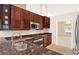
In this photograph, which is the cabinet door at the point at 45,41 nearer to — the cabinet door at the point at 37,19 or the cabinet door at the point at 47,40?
the cabinet door at the point at 47,40

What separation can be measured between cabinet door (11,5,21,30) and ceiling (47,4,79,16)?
50 cm

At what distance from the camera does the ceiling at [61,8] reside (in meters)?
2.11

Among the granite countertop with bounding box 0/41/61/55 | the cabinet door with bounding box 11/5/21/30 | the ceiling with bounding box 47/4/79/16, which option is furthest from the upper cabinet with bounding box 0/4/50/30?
the granite countertop with bounding box 0/41/61/55

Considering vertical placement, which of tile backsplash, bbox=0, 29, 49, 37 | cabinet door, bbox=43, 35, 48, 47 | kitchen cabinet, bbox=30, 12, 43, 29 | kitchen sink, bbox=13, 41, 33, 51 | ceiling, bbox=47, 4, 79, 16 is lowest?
kitchen sink, bbox=13, 41, 33, 51

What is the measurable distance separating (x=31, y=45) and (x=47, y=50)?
262 millimetres

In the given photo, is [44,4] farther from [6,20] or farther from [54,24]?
[6,20]

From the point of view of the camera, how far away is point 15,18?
2.12 meters

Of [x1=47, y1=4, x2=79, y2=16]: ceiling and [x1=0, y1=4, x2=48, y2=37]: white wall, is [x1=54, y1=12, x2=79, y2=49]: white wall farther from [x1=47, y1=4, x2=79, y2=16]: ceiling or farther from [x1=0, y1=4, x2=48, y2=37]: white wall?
[x1=0, y1=4, x2=48, y2=37]: white wall

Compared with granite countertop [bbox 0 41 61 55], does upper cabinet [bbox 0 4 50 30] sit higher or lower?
higher

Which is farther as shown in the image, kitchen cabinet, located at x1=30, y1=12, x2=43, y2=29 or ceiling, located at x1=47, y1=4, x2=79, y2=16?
kitchen cabinet, located at x1=30, y1=12, x2=43, y2=29

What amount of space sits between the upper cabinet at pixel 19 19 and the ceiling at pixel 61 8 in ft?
0.46

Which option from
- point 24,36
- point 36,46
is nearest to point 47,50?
point 36,46

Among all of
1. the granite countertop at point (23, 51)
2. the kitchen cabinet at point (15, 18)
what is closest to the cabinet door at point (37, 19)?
the kitchen cabinet at point (15, 18)

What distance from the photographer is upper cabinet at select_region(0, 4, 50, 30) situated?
204cm
